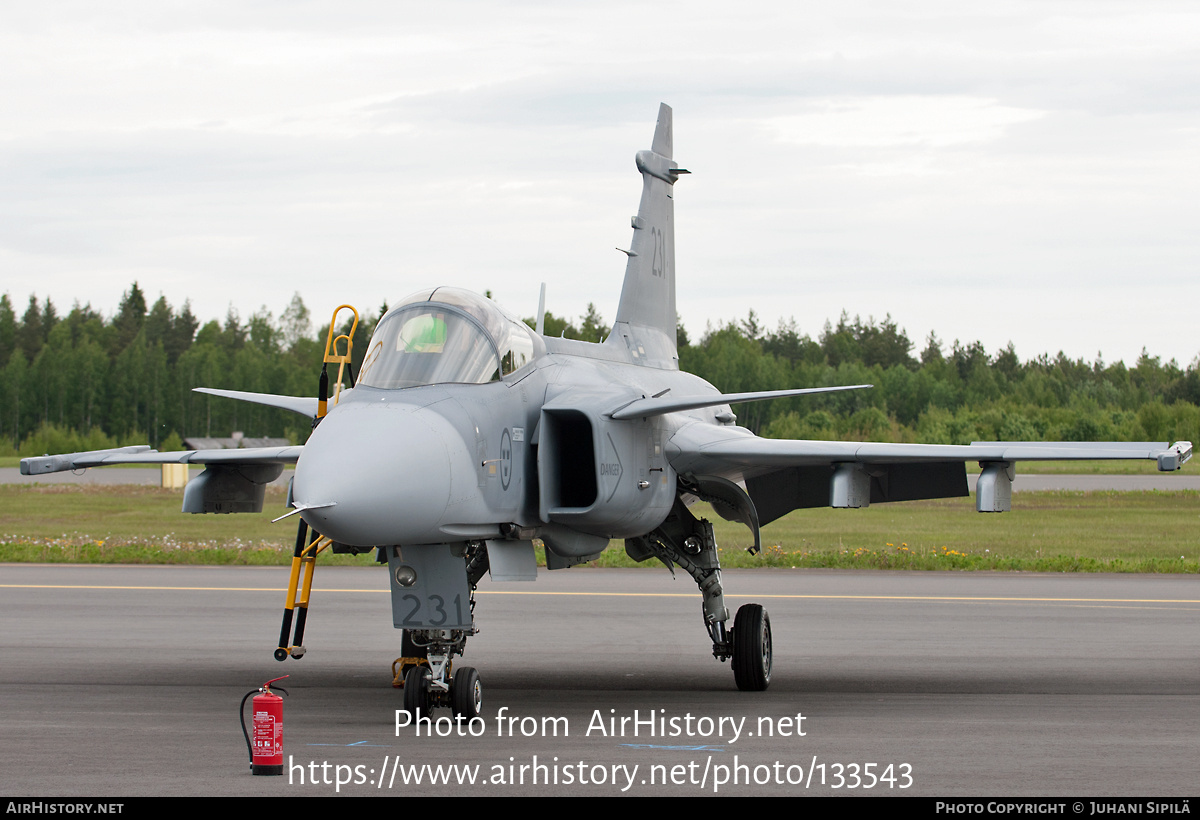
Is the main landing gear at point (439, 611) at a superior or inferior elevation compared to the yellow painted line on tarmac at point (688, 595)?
superior

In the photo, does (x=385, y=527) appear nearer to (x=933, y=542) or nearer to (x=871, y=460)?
(x=871, y=460)

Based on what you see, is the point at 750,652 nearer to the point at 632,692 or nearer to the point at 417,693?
the point at 632,692

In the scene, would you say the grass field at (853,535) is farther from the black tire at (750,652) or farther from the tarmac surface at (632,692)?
the black tire at (750,652)

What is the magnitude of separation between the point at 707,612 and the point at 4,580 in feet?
42.3

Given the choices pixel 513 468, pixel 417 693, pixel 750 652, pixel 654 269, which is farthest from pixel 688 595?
pixel 417 693

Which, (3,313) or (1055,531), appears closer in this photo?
(1055,531)

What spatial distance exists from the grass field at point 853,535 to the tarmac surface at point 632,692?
2.85m

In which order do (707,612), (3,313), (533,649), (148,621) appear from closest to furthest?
(707,612)
(533,649)
(148,621)
(3,313)

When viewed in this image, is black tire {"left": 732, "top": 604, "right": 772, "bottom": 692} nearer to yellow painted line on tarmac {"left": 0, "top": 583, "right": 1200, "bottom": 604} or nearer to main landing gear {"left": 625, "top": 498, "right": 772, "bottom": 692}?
main landing gear {"left": 625, "top": 498, "right": 772, "bottom": 692}

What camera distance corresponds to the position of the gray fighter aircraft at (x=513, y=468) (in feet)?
26.9

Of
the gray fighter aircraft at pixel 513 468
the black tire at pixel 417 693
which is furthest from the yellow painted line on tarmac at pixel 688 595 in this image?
the black tire at pixel 417 693

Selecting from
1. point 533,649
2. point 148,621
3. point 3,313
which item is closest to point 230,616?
→ point 148,621

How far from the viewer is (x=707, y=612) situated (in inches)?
462

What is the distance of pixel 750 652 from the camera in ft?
36.5
